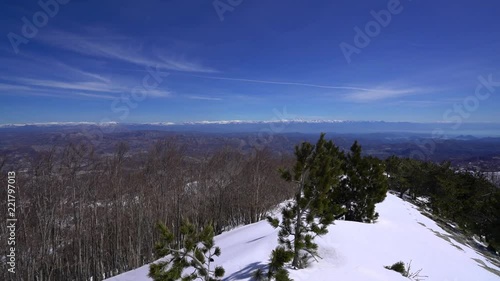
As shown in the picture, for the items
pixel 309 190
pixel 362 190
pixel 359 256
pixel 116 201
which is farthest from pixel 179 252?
pixel 116 201

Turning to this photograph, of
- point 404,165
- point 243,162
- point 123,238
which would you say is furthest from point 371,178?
point 404,165

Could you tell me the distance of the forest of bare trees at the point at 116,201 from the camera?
12273 mm

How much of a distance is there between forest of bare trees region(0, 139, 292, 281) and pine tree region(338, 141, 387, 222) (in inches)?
312

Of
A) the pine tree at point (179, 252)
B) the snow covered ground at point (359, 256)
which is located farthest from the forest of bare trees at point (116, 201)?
the pine tree at point (179, 252)

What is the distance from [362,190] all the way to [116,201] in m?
15.1

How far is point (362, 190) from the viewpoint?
15.4 metres

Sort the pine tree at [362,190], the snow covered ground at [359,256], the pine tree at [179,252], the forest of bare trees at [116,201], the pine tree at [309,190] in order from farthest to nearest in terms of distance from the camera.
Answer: the pine tree at [362,190]
the forest of bare trees at [116,201]
the snow covered ground at [359,256]
the pine tree at [309,190]
the pine tree at [179,252]

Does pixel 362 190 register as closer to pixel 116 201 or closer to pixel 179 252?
pixel 179 252

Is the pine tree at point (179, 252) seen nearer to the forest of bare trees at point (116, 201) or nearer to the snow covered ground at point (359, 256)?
the snow covered ground at point (359, 256)

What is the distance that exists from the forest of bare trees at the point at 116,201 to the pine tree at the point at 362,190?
7.93 meters

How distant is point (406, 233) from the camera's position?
14008 mm

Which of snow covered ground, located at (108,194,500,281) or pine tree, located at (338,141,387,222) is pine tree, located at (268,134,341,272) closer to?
snow covered ground, located at (108,194,500,281)

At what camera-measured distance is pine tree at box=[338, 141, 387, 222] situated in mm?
15414

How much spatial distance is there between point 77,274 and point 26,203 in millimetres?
4949
